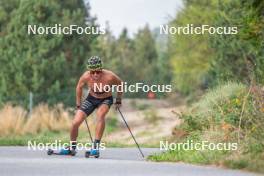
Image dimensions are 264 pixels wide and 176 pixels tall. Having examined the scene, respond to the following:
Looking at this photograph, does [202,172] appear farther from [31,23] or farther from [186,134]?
[31,23]

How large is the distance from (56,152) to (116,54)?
6325 cm

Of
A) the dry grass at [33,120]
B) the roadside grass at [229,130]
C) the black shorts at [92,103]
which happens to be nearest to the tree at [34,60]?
the dry grass at [33,120]

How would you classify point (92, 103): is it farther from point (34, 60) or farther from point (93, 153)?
point (34, 60)

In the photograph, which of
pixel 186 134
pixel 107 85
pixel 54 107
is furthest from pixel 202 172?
pixel 54 107

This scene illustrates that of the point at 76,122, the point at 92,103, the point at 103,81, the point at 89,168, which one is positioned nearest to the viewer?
the point at 89,168

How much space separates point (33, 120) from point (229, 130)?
18314 millimetres

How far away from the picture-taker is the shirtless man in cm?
1800

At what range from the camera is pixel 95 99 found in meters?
18.7

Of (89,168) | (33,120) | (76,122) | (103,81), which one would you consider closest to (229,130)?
(103,81)

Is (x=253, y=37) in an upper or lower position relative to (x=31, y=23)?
lower

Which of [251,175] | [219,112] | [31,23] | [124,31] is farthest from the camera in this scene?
[124,31]

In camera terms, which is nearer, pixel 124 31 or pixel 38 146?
pixel 38 146

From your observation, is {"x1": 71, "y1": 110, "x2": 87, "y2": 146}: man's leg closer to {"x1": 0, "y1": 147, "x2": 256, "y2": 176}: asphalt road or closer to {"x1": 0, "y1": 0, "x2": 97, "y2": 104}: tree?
{"x1": 0, "y1": 147, "x2": 256, "y2": 176}: asphalt road

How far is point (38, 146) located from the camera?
→ 21844 mm
